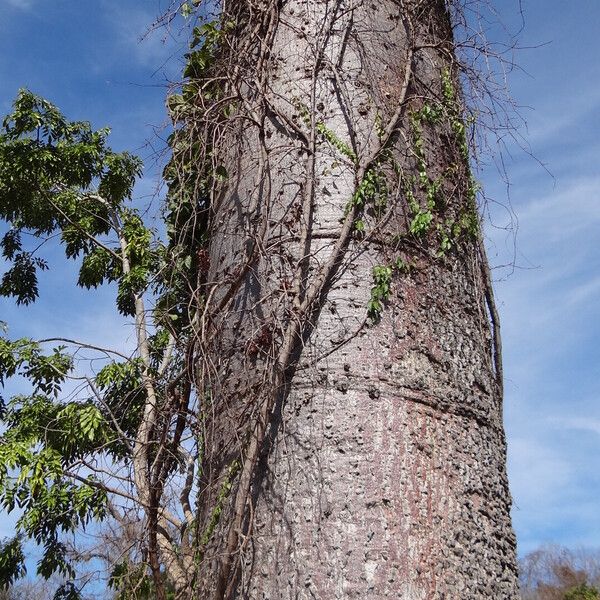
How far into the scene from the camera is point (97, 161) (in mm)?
8906

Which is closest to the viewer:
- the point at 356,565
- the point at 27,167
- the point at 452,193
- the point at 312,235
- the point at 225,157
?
the point at 356,565

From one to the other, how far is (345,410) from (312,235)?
0.55 m

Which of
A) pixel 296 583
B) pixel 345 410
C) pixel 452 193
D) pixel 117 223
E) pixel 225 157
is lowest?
pixel 296 583

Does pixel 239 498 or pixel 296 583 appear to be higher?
pixel 239 498

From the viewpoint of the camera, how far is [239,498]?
2041mm

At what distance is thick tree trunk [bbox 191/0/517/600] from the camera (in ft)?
6.39

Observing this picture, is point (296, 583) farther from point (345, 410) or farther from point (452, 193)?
point (452, 193)

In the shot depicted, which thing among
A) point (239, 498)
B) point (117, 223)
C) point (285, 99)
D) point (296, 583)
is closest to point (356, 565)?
point (296, 583)

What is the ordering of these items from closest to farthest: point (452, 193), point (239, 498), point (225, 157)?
1. point (239, 498)
2. point (452, 193)
3. point (225, 157)

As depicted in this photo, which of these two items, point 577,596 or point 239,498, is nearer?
point 239,498

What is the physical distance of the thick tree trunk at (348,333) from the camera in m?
1.95

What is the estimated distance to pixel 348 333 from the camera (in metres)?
2.15

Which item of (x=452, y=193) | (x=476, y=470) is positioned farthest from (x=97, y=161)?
(x=476, y=470)

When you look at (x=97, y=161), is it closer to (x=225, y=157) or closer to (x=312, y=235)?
(x=225, y=157)
